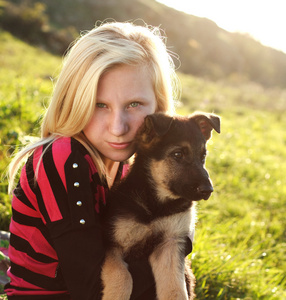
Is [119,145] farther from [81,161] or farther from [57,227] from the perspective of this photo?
[57,227]

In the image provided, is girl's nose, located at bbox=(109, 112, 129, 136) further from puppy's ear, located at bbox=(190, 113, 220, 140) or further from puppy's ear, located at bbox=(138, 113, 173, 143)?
puppy's ear, located at bbox=(190, 113, 220, 140)

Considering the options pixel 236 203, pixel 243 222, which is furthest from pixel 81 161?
pixel 236 203

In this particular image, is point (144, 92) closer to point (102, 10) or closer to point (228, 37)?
point (102, 10)

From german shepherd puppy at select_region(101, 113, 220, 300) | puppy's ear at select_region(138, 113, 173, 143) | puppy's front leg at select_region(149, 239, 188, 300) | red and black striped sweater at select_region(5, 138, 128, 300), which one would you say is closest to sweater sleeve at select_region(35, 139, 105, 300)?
red and black striped sweater at select_region(5, 138, 128, 300)

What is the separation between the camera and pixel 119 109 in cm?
258

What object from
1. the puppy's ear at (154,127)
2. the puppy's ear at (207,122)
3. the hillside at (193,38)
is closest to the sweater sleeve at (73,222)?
the puppy's ear at (154,127)

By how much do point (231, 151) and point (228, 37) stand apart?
205 feet

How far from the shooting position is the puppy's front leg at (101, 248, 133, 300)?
2180 millimetres

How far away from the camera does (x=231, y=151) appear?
962 centimetres

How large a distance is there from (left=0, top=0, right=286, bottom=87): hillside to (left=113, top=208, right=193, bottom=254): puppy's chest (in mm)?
40329

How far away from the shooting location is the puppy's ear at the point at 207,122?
9.53ft

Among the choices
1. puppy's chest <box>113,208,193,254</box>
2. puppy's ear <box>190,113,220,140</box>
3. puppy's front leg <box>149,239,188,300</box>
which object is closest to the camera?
puppy's front leg <box>149,239,188,300</box>

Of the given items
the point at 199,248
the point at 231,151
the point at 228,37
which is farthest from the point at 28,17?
the point at 228,37

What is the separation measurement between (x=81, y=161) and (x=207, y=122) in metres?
1.22
